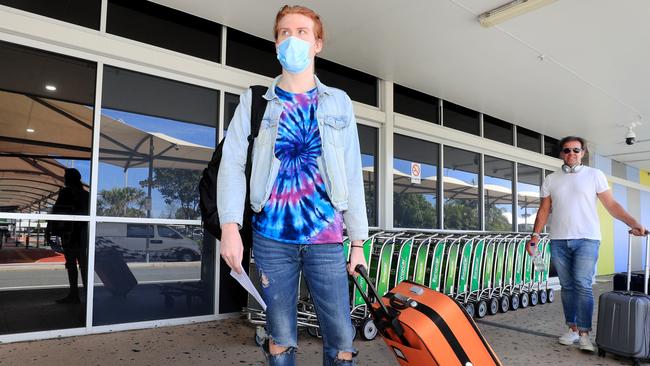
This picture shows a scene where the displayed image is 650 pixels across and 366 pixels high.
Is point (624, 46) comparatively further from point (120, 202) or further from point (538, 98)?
Result: point (120, 202)

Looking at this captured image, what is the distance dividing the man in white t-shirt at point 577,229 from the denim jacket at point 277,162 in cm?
292

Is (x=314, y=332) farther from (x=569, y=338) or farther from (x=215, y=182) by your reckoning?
(x=215, y=182)

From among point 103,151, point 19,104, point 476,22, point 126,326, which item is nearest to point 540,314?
point 476,22

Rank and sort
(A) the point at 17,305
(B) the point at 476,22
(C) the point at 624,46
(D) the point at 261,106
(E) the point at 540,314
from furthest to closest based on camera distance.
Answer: (E) the point at 540,314 < (C) the point at 624,46 < (B) the point at 476,22 < (A) the point at 17,305 < (D) the point at 261,106

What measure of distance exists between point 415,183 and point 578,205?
9.79ft

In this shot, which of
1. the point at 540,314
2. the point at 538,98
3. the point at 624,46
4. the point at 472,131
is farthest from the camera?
the point at 472,131

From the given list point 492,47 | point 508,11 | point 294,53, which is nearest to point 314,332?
point 294,53

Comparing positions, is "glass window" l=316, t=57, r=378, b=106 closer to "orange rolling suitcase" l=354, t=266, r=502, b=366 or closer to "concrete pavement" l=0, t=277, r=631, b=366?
"concrete pavement" l=0, t=277, r=631, b=366

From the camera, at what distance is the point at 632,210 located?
11.9 m

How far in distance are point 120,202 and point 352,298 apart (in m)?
2.24

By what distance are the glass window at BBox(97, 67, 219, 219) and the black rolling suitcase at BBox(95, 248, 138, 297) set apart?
36cm

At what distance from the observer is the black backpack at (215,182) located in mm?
1542

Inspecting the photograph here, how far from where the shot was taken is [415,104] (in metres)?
6.66

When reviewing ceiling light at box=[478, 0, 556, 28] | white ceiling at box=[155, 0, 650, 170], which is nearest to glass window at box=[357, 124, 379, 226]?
white ceiling at box=[155, 0, 650, 170]
